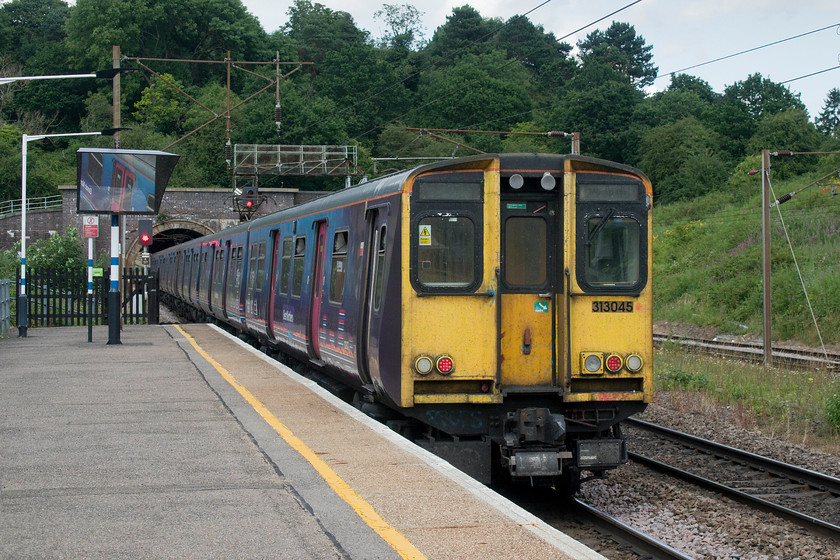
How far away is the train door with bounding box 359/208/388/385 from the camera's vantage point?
8.91 meters

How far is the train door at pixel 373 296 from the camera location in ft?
29.2

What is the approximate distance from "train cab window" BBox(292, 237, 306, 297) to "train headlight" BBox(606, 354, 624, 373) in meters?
5.84

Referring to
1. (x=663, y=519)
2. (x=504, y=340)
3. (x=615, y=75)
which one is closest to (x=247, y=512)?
(x=504, y=340)

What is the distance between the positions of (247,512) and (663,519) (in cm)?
429

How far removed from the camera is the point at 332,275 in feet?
36.9

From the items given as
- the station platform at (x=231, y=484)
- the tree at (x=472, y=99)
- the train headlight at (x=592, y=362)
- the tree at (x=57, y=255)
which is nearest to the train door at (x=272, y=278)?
the station platform at (x=231, y=484)

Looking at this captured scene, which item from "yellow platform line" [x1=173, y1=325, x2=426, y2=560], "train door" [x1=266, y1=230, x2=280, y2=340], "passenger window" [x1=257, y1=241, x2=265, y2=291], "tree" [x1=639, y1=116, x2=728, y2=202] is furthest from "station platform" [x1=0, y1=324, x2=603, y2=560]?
"tree" [x1=639, y1=116, x2=728, y2=202]

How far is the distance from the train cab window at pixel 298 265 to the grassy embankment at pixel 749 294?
6.24 m

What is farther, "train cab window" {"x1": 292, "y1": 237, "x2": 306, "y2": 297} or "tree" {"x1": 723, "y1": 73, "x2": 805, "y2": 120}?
"tree" {"x1": 723, "y1": 73, "x2": 805, "y2": 120}

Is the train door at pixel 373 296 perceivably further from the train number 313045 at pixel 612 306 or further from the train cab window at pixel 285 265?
the train cab window at pixel 285 265

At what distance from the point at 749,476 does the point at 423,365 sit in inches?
165

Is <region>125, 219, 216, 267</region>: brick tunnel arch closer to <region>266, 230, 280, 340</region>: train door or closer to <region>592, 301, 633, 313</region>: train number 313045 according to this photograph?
<region>266, 230, 280, 340</region>: train door

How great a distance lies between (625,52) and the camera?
9619cm

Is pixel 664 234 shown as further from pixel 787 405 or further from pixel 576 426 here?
pixel 576 426
